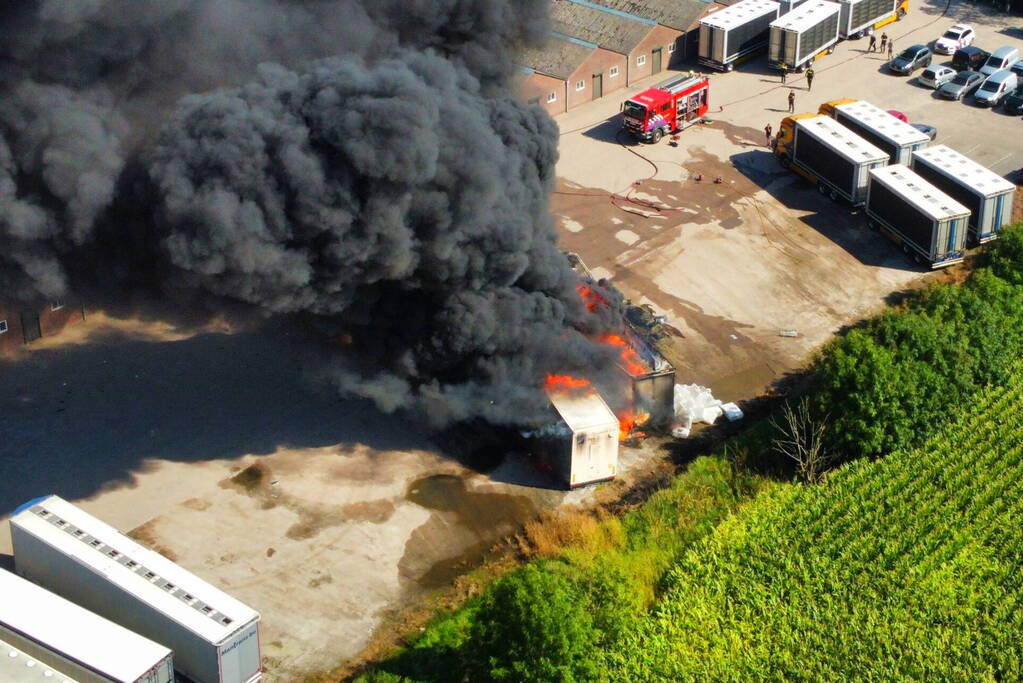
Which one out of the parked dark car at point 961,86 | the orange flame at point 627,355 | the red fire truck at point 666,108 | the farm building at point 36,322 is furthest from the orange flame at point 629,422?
the parked dark car at point 961,86

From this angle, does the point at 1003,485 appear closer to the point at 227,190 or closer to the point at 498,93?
the point at 498,93

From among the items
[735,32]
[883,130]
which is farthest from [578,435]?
[735,32]

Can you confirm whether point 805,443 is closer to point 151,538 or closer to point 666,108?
point 151,538

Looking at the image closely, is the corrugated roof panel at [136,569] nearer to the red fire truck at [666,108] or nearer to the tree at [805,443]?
the tree at [805,443]

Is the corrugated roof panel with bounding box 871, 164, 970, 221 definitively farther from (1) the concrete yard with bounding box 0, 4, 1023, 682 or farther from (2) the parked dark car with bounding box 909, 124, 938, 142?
(2) the parked dark car with bounding box 909, 124, 938, 142

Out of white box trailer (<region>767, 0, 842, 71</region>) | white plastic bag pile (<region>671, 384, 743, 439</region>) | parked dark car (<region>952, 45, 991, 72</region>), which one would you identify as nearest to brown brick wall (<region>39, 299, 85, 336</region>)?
white plastic bag pile (<region>671, 384, 743, 439</region>)

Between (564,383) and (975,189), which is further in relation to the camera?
(975,189)
